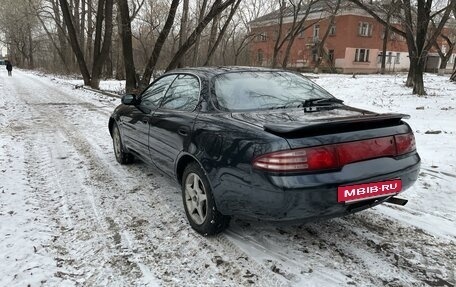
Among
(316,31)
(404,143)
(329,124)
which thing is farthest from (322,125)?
(316,31)

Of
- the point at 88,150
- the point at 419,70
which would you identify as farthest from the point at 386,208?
the point at 419,70

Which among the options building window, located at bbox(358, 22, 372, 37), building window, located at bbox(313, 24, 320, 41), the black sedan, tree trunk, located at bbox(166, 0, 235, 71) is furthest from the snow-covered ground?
building window, located at bbox(313, 24, 320, 41)

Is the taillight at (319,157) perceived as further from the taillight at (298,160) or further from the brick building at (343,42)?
the brick building at (343,42)

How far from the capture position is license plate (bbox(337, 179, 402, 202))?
2918 mm

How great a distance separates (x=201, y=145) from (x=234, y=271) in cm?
111

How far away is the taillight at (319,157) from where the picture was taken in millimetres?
2818

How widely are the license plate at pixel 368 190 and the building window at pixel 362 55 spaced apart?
147ft

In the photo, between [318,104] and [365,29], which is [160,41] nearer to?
[318,104]

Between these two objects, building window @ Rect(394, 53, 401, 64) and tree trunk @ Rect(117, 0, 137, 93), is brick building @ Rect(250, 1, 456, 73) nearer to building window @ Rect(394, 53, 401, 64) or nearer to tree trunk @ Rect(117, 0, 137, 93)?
building window @ Rect(394, 53, 401, 64)

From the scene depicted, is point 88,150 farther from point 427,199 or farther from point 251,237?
point 427,199

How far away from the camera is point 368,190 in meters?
3.04

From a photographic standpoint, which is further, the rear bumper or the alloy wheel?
the alloy wheel

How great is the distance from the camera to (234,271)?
307cm

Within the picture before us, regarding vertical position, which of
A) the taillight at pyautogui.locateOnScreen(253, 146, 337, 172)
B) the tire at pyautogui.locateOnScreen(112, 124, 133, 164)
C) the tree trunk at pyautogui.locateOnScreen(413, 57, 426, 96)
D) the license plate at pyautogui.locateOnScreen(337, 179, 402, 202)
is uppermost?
the tree trunk at pyautogui.locateOnScreen(413, 57, 426, 96)
